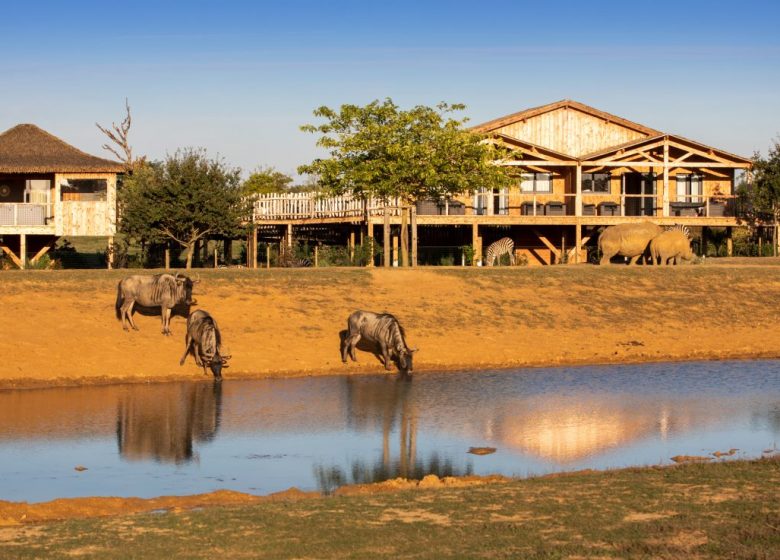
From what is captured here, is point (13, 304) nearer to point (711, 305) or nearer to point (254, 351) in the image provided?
point (254, 351)

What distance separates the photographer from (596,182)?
6219cm

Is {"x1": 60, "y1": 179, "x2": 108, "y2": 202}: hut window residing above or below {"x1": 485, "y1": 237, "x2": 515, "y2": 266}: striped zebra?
above

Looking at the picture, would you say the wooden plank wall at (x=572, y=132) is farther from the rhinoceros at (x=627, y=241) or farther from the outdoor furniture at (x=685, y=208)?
the rhinoceros at (x=627, y=241)

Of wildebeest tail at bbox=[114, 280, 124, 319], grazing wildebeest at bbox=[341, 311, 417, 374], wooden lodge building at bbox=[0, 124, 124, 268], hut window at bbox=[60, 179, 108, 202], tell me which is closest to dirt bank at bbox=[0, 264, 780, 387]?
wildebeest tail at bbox=[114, 280, 124, 319]

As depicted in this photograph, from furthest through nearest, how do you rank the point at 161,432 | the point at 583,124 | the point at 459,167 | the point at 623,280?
the point at 583,124 < the point at 459,167 < the point at 623,280 < the point at 161,432

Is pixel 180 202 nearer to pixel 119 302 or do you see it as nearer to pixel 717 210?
pixel 119 302

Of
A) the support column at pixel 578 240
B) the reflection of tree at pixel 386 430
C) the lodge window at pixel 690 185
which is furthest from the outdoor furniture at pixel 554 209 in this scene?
the reflection of tree at pixel 386 430

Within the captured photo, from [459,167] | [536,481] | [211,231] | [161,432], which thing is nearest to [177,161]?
[211,231]

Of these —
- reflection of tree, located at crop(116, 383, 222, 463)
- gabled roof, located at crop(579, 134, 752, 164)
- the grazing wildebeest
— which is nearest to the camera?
reflection of tree, located at crop(116, 383, 222, 463)

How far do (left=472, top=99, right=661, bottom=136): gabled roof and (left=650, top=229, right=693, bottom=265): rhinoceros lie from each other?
451 inches

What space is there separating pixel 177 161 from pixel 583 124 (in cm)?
2332

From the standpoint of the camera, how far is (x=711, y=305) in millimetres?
42188

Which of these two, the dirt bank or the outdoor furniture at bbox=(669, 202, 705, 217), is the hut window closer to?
the dirt bank

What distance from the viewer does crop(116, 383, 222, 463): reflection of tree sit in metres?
23.3
